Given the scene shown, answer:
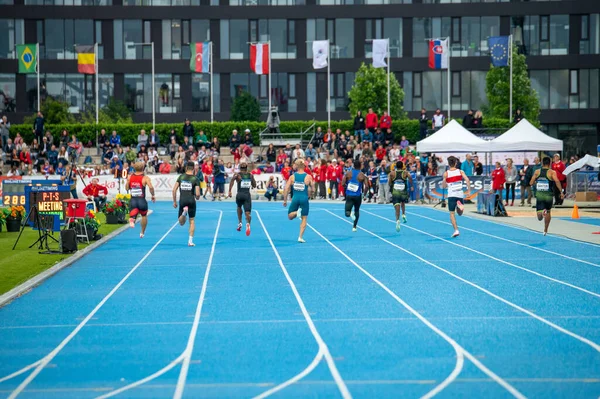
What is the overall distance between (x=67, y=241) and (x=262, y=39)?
49354 millimetres

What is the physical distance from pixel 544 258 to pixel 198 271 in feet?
23.5

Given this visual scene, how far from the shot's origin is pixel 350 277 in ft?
54.7

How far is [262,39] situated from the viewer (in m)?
68.7

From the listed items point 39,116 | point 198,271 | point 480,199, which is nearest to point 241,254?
point 198,271

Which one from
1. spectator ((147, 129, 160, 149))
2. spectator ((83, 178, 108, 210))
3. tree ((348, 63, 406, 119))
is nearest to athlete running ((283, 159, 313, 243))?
spectator ((83, 178, 108, 210))

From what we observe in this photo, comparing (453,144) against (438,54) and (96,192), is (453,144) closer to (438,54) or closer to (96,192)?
(96,192)

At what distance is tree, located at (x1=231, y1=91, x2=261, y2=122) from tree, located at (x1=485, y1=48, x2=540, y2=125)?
16.0 meters

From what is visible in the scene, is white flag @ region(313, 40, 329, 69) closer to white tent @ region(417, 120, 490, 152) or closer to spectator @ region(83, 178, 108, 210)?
white tent @ region(417, 120, 490, 152)

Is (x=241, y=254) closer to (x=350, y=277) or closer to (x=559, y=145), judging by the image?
(x=350, y=277)

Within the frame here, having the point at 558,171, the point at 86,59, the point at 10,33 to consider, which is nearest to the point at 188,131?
the point at 86,59

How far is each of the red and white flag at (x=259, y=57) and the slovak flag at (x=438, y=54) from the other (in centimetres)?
996

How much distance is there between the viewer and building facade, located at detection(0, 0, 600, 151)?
6838 centimetres

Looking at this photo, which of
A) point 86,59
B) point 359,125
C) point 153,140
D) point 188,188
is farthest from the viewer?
point 86,59

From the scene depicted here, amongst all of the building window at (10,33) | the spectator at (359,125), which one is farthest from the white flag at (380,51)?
the building window at (10,33)
